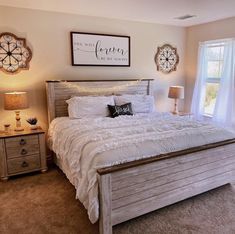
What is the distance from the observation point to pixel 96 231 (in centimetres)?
204

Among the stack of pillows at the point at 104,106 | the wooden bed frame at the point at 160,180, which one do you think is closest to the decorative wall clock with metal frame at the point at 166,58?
the stack of pillows at the point at 104,106

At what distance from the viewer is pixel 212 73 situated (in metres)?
4.30

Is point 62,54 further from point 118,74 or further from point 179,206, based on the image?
point 179,206

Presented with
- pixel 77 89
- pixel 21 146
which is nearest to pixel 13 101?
pixel 21 146

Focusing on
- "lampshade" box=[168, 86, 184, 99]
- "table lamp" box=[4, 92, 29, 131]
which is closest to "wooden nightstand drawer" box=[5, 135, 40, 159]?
"table lamp" box=[4, 92, 29, 131]

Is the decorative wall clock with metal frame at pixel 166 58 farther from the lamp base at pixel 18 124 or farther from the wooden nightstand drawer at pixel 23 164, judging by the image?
the wooden nightstand drawer at pixel 23 164

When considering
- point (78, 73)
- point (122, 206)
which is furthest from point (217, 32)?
point (122, 206)

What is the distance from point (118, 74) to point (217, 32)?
1.90m

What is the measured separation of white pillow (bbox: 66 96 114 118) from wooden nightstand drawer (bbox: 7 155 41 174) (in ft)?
2.57

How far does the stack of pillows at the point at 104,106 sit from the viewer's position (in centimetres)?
334

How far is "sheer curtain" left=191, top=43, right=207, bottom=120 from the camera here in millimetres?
4344

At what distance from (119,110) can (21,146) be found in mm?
1452

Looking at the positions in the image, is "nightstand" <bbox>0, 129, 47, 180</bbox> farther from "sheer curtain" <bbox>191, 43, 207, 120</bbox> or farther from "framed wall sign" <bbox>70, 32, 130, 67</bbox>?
"sheer curtain" <bbox>191, 43, 207, 120</bbox>

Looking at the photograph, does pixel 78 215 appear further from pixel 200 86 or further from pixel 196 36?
pixel 196 36
